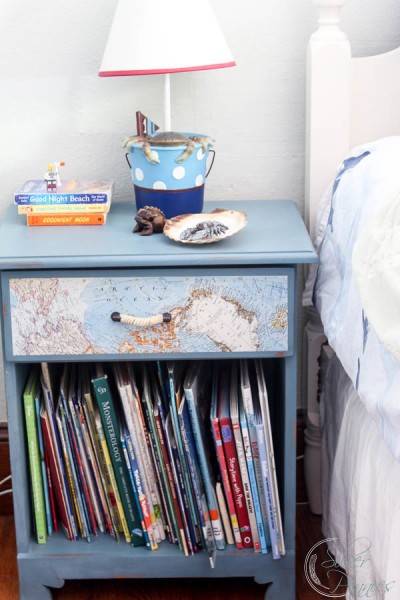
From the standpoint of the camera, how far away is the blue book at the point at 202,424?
1.53m

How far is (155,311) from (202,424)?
256mm

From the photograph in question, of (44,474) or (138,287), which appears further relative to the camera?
(44,474)

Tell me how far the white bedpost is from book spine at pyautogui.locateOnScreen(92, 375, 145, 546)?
50 cm

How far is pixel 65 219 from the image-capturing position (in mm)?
1586

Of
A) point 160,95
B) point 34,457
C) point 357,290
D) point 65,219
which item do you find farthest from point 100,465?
point 160,95

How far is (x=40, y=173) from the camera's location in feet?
5.92

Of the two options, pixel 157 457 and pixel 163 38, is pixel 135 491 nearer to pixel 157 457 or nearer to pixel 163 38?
pixel 157 457

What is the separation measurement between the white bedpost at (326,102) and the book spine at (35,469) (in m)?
0.61

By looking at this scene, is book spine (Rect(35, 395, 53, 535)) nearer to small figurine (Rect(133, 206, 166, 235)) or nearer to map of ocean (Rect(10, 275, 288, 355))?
map of ocean (Rect(10, 275, 288, 355))

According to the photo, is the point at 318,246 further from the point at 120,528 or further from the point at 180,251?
the point at 120,528

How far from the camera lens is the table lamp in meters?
1.51

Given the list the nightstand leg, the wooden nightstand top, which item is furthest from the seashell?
the nightstand leg

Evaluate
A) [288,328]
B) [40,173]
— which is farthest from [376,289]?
[40,173]

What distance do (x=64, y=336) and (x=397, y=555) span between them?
0.61 meters
